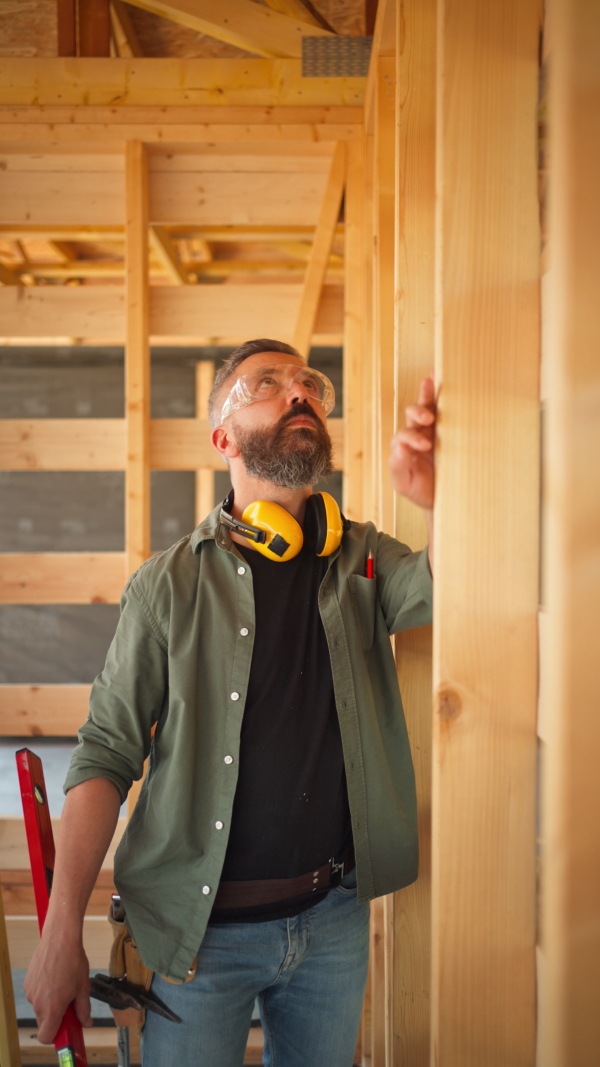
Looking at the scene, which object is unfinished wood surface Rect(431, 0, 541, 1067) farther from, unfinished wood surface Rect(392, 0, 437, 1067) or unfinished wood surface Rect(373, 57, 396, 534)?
unfinished wood surface Rect(373, 57, 396, 534)

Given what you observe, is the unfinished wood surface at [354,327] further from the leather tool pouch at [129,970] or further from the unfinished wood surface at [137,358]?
the leather tool pouch at [129,970]

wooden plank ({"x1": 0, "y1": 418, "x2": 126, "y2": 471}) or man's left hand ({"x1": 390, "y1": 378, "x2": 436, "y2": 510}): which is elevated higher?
wooden plank ({"x1": 0, "y1": 418, "x2": 126, "y2": 471})

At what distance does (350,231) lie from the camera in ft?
9.33

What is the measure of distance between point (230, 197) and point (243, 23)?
1.91ft

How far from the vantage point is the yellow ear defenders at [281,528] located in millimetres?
1486

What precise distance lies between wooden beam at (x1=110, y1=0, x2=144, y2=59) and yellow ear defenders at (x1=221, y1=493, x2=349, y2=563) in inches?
102

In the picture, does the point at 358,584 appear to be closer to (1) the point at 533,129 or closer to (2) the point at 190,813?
(2) the point at 190,813

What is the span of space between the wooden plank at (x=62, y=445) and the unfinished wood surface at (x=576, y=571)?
246 cm

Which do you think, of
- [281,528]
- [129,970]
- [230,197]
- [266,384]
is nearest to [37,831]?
[129,970]

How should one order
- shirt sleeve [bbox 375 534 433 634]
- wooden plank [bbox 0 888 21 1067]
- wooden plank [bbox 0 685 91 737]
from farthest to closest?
wooden plank [bbox 0 685 91 737] → wooden plank [bbox 0 888 21 1067] → shirt sleeve [bbox 375 534 433 634]

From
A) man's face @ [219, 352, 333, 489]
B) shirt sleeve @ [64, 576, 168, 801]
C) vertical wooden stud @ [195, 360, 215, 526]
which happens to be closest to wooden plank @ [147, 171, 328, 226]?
man's face @ [219, 352, 333, 489]

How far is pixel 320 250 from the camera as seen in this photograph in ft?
9.48

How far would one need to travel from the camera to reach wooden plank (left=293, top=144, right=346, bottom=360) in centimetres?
283

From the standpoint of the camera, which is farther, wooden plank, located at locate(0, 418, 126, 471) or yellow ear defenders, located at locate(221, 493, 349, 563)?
wooden plank, located at locate(0, 418, 126, 471)
